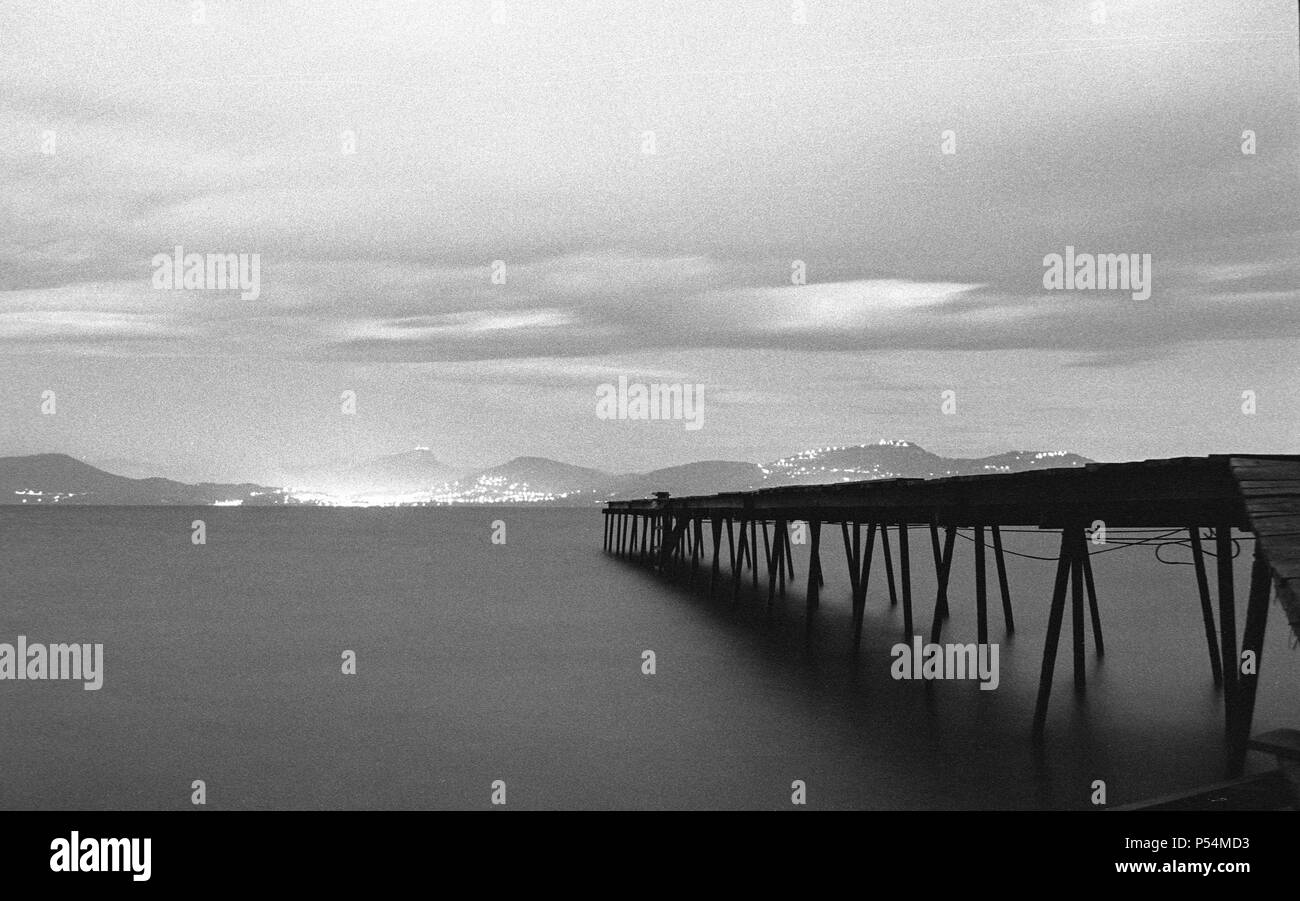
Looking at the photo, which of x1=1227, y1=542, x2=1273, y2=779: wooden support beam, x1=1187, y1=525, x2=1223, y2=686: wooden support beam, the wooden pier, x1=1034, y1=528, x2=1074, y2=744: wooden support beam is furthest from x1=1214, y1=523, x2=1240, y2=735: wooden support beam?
x1=1187, y1=525, x2=1223, y2=686: wooden support beam

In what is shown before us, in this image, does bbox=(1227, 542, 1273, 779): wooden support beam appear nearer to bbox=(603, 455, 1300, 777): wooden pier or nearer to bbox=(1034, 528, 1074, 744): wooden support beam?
bbox=(603, 455, 1300, 777): wooden pier

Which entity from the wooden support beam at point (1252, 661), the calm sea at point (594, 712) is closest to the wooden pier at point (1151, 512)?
the wooden support beam at point (1252, 661)

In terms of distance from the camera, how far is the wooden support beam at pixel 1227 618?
11297 mm

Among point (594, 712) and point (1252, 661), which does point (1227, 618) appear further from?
point (594, 712)

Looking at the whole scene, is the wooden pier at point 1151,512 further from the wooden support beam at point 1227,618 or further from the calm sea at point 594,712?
the calm sea at point 594,712

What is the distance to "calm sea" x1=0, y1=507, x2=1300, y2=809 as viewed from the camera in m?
12.7

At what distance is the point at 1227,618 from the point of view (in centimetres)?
1359

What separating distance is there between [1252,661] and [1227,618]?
3.98 m

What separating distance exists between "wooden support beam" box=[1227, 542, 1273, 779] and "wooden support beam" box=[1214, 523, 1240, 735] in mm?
130

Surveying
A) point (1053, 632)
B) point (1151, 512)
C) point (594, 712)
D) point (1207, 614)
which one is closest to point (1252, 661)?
point (1053, 632)

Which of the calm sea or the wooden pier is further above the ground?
the wooden pier
